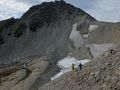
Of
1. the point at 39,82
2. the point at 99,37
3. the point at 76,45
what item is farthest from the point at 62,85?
the point at 76,45

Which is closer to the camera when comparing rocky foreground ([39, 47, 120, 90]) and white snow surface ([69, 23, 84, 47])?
rocky foreground ([39, 47, 120, 90])

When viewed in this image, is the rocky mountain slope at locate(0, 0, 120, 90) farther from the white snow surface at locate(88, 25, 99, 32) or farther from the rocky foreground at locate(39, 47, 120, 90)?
the rocky foreground at locate(39, 47, 120, 90)

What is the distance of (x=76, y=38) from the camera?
3671 inches

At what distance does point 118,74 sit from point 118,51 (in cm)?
429

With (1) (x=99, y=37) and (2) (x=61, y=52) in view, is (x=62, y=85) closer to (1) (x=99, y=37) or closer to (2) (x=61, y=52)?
(1) (x=99, y=37)

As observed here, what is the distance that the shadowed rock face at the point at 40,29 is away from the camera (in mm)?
109062

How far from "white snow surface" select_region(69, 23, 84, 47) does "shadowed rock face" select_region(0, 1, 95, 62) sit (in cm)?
471

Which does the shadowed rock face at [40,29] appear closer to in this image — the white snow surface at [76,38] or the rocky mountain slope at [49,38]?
the rocky mountain slope at [49,38]

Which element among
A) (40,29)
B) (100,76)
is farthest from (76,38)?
(100,76)

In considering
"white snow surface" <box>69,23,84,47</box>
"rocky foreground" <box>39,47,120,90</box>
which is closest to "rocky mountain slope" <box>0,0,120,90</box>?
"white snow surface" <box>69,23,84,47</box>

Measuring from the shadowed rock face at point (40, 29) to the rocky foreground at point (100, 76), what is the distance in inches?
2902

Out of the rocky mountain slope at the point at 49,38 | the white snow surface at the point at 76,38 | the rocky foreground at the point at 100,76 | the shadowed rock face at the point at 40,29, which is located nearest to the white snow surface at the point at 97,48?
the rocky mountain slope at the point at 49,38

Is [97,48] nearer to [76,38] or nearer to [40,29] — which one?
[76,38]

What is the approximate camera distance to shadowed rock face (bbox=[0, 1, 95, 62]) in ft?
358
